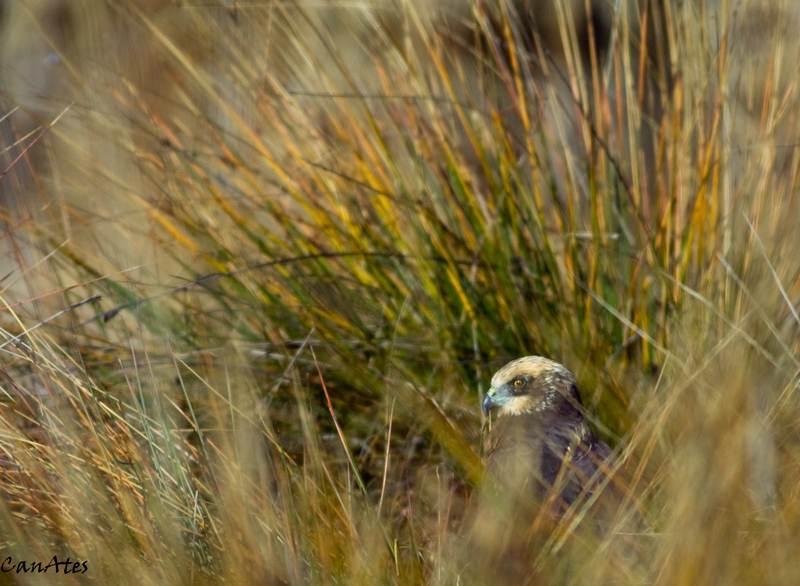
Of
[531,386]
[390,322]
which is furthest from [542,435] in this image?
[390,322]

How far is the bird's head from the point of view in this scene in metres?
1.70

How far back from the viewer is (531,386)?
68.1 inches

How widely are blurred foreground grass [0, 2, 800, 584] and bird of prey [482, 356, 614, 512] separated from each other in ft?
0.22

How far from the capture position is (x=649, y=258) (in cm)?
196

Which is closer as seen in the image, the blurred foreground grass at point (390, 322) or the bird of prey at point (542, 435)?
the blurred foreground grass at point (390, 322)

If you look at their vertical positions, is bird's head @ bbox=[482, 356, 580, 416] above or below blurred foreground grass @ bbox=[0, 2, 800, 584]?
below

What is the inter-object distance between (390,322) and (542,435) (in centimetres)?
56

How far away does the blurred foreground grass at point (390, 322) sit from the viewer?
1231 mm

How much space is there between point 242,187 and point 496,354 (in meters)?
0.97

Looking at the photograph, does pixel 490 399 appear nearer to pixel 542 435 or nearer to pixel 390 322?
pixel 542 435

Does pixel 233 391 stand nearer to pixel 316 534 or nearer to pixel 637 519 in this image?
pixel 316 534

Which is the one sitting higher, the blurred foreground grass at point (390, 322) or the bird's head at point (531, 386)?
the blurred foreground grass at point (390, 322)

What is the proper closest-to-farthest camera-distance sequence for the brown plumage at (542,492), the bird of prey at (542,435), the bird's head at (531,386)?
the brown plumage at (542,492)
the bird of prey at (542,435)
the bird's head at (531,386)

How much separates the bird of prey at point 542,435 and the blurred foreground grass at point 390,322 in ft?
0.22
